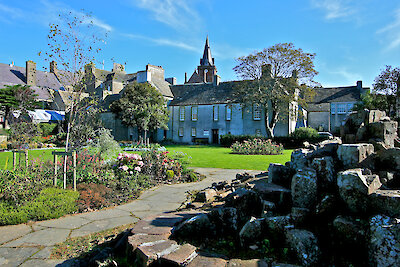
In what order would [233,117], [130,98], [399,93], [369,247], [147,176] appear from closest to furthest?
[369,247]
[147,176]
[399,93]
[130,98]
[233,117]

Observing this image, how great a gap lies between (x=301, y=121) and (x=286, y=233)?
135 ft

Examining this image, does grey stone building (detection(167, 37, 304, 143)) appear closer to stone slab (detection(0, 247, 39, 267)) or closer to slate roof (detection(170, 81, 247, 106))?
slate roof (detection(170, 81, 247, 106))

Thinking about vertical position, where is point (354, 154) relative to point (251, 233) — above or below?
above

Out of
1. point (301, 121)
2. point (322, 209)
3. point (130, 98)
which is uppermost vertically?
point (130, 98)

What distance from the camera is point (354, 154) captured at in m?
3.29

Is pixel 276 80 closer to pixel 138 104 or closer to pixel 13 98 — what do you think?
pixel 138 104

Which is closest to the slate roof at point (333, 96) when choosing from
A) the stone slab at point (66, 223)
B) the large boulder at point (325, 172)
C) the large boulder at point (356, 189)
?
the large boulder at point (325, 172)

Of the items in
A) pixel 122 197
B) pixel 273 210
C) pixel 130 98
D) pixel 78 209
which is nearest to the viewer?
pixel 273 210

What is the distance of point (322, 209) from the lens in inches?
108

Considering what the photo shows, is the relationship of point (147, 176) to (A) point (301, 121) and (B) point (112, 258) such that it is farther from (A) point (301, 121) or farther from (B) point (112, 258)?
(A) point (301, 121)

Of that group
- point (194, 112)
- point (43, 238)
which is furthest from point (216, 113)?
point (43, 238)

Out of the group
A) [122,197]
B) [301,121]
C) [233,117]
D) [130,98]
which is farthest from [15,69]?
[122,197]

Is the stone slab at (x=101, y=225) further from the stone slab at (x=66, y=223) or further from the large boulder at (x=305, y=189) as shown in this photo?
the large boulder at (x=305, y=189)

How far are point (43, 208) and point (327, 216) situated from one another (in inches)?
182
